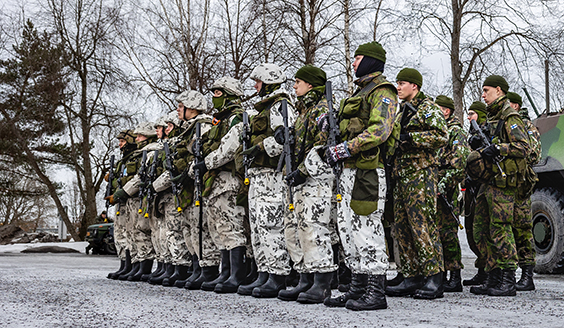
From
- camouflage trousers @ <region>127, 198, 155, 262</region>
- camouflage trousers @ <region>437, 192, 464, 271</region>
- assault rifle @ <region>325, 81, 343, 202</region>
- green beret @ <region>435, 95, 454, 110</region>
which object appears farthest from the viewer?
camouflage trousers @ <region>127, 198, 155, 262</region>

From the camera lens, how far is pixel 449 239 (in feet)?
18.9

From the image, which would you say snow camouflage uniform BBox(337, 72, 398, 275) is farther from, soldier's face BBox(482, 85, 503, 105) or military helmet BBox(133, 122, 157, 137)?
military helmet BBox(133, 122, 157, 137)

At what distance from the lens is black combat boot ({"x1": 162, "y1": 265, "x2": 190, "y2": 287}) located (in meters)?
6.88

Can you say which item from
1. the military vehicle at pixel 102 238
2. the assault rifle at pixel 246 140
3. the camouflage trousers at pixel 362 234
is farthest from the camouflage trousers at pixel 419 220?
the military vehicle at pixel 102 238

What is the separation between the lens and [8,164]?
1006 inches

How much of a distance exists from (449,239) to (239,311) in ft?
8.00

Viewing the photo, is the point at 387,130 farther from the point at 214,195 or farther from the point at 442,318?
the point at 214,195

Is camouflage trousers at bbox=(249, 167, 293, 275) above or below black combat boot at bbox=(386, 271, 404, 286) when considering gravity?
above

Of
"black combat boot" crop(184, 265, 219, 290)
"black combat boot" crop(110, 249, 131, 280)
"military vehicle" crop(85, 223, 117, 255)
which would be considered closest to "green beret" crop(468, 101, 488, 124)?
"black combat boot" crop(184, 265, 219, 290)

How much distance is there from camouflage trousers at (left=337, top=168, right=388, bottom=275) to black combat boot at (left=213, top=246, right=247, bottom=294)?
1.77 meters

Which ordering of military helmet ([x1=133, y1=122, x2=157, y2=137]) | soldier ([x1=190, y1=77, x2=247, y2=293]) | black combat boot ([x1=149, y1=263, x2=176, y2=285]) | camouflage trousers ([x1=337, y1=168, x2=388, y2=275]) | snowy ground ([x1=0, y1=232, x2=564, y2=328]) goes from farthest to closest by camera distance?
military helmet ([x1=133, y1=122, x2=157, y2=137]) < black combat boot ([x1=149, y1=263, x2=176, y2=285]) < soldier ([x1=190, y1=77, x2=247, y2=293]) < camouflage trousers ([x1=337, y1=168, x2=388, y2=275]) < snowy ground ([x1=0, y1=232, x2=564, y2=328])

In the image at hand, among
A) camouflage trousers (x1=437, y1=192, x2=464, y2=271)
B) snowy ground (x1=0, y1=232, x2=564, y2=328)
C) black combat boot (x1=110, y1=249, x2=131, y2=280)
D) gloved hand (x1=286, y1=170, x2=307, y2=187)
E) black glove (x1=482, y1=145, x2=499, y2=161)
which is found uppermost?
black glove (x1=482, y1=145, x2=499, y2=161)

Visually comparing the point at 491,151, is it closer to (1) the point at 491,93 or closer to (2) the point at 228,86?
(1) the point at 491,93

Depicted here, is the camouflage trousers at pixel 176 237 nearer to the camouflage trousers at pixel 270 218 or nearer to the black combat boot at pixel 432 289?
the camouflage trousers at pixel 270 218
